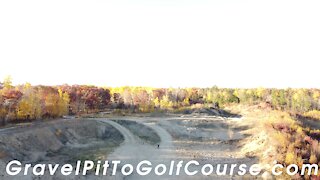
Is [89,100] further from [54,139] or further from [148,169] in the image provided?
[148,169]

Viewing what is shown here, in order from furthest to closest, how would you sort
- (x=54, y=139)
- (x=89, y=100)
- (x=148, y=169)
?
(x=89, y=100) < (x=54, y=139) < (x=148, y=169)

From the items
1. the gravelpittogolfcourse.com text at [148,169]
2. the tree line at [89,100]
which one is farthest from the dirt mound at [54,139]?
the tree line at [89,100]

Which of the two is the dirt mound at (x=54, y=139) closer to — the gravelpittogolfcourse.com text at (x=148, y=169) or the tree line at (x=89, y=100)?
the gravelpittogolfcourse.com text at (x=148, y=169)

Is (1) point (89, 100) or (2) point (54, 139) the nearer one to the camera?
(2) point (54, 139)

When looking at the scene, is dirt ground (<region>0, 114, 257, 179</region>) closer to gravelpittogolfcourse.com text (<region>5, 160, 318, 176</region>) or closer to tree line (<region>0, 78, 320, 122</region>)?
gravelpittogolfcourse.com text (<region>5, 160, 318, 176</region>)

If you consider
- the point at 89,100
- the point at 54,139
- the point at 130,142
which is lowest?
the point at 130,142

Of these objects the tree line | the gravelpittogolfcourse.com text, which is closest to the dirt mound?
the gravelpittogolfcourse.com text

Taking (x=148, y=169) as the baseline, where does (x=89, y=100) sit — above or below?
above

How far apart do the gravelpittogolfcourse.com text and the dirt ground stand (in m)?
1.08

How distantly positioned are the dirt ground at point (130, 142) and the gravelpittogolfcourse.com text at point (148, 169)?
3.54 ft

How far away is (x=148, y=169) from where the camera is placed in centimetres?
4591

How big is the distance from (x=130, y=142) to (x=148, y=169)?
20.9 m

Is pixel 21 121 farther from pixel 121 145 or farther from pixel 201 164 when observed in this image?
pixel 201 164

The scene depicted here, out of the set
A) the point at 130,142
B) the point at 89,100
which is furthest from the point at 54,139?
the point at 89,100
